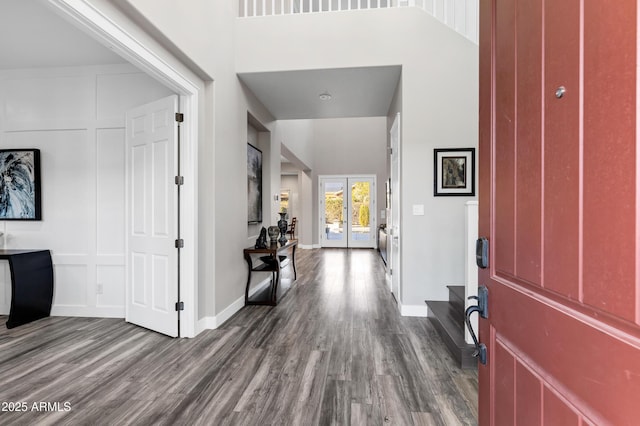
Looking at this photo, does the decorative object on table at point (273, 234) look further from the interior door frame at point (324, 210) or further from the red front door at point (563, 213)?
the interior door frame at point (324, 210)

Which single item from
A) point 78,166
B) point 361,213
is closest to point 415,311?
point 78,166

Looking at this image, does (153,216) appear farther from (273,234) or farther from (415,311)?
(415,311)

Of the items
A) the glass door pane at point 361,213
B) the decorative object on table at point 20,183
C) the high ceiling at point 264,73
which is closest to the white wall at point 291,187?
the glass door pane at point 361,213

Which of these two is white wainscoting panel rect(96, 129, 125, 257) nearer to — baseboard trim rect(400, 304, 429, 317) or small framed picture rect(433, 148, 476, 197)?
baseboard trim rect(400, 304, 429, 317)

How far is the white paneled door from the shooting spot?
287 centimetres

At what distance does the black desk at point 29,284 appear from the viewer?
10.0 feet

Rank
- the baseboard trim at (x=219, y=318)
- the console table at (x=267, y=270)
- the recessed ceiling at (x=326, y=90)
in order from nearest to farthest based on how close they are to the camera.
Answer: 1. the baseboard trim at (x=219, y=318)
2. the recessed ceiling at (x=326, y=90)
3. the console table at (x=267, y=270)

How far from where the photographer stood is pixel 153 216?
299 cm

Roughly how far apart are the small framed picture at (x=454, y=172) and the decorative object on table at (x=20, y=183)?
4.53m

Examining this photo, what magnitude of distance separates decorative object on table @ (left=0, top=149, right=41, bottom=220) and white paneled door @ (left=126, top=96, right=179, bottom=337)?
3.99 feet

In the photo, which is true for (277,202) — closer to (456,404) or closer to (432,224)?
(432,224)

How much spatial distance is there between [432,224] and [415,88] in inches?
61.3

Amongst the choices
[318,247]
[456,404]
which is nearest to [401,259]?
[456,404]

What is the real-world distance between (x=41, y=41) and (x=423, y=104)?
3.88 metres
